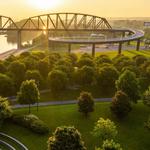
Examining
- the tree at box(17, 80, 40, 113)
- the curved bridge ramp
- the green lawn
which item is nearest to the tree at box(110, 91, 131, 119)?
the tree at box(17, 80, 40, 113)

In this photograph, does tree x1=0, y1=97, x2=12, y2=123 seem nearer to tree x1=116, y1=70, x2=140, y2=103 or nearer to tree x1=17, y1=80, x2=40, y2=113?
tree x1=17, y1=80, x2=40, y2=113

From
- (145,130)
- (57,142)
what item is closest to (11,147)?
(57,142)

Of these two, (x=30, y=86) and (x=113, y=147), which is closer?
(x=113, y=147)

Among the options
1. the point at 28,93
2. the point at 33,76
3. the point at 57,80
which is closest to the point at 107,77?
the point at 57,80

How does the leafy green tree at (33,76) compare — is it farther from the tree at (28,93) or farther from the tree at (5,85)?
the tree at (28,93)

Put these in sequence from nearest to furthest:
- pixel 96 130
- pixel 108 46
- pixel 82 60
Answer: pixel 96 130 < pixel 82 60 < pixel 108 46

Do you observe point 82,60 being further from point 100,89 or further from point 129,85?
point 129,85

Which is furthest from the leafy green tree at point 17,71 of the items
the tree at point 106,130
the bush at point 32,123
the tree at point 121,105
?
the tree at point 106,130
